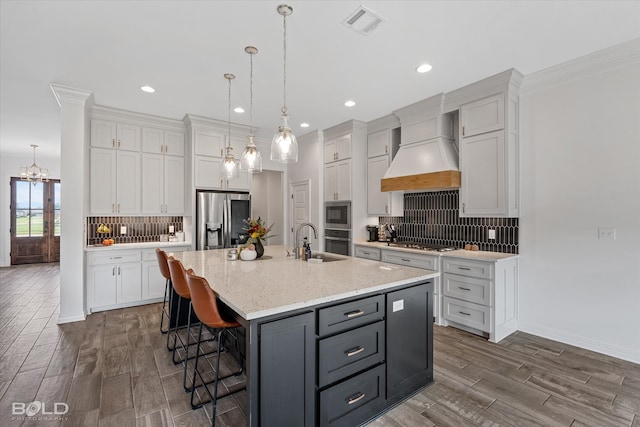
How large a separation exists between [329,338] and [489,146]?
9.51ft

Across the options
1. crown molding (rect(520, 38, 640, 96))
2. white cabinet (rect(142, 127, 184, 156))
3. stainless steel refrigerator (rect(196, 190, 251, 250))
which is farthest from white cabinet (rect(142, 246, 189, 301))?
crown molding (rect(520, 38, 640, 96))

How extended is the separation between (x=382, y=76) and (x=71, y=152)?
383cm

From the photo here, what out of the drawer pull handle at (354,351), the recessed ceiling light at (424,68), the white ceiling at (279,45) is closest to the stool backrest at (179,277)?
the drawer pull handle at (354,351)

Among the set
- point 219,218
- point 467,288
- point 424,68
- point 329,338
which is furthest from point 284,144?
point 219,218

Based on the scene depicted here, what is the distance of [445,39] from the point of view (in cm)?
260

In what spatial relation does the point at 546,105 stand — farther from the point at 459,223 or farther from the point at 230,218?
the point at 230,218

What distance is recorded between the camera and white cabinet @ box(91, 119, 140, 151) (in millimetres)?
4344

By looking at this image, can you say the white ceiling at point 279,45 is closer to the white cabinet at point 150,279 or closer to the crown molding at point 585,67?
the crown molding at point 585,67

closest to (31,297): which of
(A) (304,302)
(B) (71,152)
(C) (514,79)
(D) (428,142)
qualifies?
(B) (71,152)

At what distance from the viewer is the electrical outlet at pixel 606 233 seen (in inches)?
111

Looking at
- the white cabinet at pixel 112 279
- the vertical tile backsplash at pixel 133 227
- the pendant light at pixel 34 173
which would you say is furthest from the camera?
the pendant light at pixel 34 173

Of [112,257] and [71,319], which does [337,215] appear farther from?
[71,319]

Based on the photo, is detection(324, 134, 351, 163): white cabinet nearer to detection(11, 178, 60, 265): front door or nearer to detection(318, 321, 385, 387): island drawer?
detection(318, 321, 385, 387): island drawer

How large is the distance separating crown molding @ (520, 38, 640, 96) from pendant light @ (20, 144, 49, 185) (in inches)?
358
